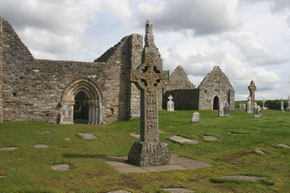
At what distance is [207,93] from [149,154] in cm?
1953

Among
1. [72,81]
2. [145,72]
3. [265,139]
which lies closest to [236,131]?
[265,139]

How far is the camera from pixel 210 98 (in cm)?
2581

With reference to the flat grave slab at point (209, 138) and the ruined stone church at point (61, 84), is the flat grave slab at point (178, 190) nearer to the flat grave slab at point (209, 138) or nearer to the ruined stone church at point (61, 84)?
the flat grave slab at point (209, 138)

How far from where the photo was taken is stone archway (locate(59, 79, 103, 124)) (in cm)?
1625

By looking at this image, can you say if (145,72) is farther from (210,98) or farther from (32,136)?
(210,98)

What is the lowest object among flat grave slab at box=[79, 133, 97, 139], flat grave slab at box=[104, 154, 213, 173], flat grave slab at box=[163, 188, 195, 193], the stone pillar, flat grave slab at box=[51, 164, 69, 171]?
flat grave slab at box=[104, 154, 213, 173]

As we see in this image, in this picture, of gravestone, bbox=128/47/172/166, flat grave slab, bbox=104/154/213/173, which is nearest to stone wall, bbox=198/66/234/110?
flat grave slab, bbox=104/154/213/173

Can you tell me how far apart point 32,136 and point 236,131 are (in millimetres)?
8523

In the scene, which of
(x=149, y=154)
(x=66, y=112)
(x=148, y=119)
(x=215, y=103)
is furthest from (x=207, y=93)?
(x=149, y=154)

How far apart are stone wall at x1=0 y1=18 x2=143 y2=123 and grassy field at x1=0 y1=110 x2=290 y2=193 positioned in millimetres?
4905

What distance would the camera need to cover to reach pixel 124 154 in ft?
27.8

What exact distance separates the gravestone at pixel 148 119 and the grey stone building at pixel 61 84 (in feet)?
28.3

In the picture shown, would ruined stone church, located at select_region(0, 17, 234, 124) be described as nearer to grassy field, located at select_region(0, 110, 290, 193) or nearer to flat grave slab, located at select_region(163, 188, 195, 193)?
grassy field, located at select_region(0, 110, 290, 193)

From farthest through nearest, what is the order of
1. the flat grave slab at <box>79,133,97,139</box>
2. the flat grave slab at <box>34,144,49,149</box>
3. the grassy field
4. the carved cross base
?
the flat grave slab at <box>79,133,97,139</box> < the flat grave slab at <box>34,144,49,149</box> < the carved cross base < the grassy field
